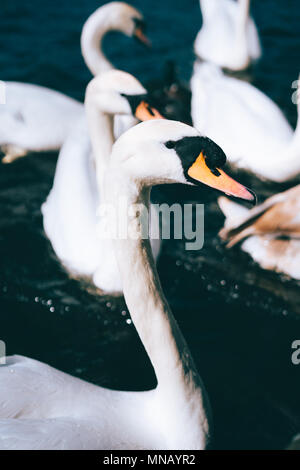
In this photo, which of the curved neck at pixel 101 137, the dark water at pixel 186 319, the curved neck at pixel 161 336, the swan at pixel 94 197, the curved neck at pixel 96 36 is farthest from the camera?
the curved neck at pixel 96 36

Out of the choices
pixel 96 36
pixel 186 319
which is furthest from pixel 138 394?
pixel 96 36

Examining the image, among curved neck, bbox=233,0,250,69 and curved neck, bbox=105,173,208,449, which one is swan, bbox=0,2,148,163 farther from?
curved neck, bbox=105,173,208,449

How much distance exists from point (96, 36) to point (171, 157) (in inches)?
165

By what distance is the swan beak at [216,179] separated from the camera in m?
3.06

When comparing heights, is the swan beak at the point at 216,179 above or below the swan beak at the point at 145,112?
above

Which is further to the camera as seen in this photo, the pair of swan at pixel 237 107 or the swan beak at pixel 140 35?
the swan beak at pixel 140 35

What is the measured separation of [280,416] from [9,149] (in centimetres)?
410

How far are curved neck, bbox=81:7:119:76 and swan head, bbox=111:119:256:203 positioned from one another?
4109mm

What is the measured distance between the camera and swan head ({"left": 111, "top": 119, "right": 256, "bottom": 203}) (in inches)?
117

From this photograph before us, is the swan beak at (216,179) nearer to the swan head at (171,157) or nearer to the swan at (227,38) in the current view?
the swan head at (171,157)

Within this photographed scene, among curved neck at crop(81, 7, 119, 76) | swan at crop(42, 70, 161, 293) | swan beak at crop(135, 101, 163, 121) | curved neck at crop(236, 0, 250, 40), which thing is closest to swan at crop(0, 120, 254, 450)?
swan at crop(42, 70, 161, 293)

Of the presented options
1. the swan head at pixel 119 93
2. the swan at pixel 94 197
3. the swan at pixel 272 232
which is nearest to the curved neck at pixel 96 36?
the swan at pixel 94 197

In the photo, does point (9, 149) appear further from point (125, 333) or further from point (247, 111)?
point (125, 333)

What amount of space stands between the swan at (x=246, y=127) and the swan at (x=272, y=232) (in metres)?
0.88
